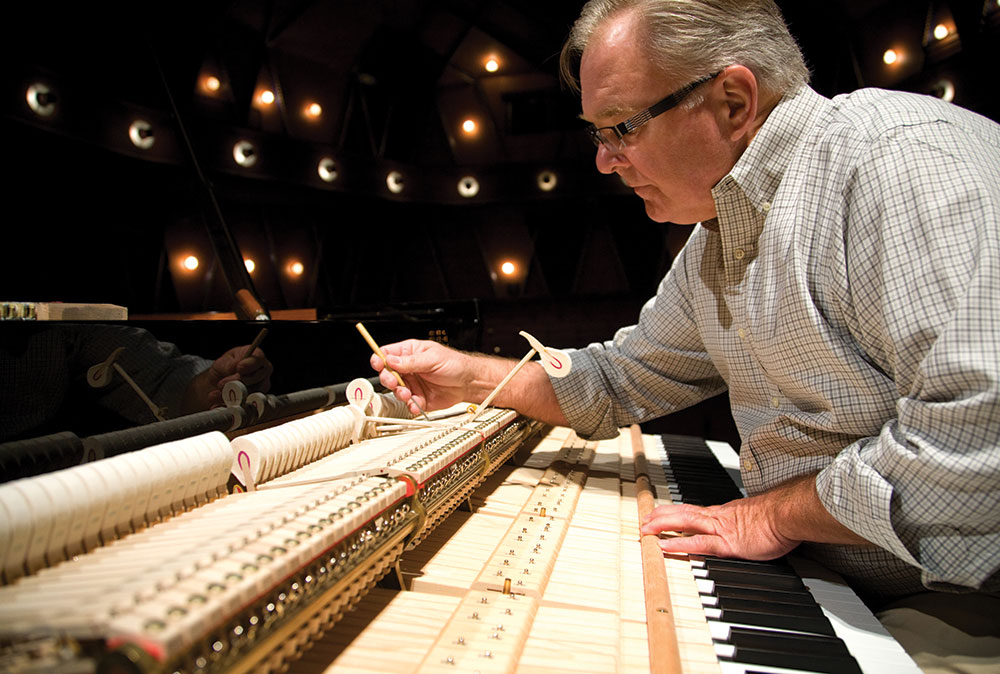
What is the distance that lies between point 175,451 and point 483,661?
60 centimetres

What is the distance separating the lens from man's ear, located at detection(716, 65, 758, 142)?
1.64m

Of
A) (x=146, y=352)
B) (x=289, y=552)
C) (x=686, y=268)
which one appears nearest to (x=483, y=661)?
(x=289, y=552)

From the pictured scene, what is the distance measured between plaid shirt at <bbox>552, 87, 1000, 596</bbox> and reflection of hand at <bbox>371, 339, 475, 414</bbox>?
87cm

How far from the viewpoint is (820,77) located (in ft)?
20.6

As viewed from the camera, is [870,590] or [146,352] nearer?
[146,352]

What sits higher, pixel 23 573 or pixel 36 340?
pixel 36 340

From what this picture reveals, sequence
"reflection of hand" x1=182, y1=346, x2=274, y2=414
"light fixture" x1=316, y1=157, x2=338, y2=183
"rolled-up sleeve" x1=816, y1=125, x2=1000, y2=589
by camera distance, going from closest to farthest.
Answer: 1. "rolled-up sleeve" x1=816, y1=125, x2=1000, y2=589
2. "reflection of hand" x1=182, y1=346, x2=274, y2=414
3. "light fixture" x1=316, y1=157, x2=338, y2=183

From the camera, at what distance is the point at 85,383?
3.48 feet

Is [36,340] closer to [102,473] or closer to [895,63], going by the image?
[102,473]

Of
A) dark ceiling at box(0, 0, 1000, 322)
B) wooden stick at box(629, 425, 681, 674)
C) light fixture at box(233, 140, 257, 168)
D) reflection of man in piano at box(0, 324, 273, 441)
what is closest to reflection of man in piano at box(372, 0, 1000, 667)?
wooden stick at box(629, 425, 681, 674)

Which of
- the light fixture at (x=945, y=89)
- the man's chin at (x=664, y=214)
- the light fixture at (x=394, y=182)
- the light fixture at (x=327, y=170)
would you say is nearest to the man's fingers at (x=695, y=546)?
the man's chin at (x=664, y=214)

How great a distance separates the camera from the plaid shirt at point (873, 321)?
1.11 meters

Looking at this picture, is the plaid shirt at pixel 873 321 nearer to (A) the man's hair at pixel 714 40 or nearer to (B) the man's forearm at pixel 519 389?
(A) the man's hair at pixel 714 40

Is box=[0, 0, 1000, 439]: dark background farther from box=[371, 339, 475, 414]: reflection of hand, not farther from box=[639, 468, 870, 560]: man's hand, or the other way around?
box=[639, 468, 870, 560]: man's hand
